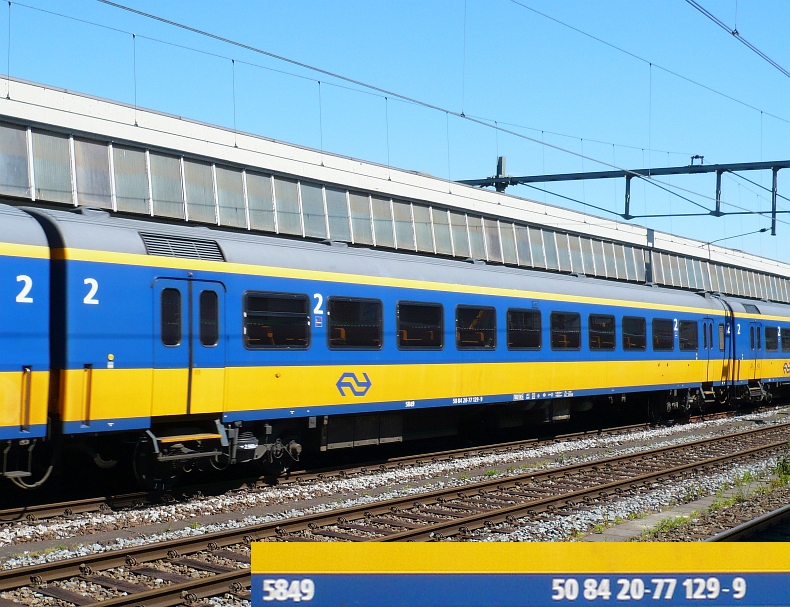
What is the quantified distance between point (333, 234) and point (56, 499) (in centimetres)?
1448

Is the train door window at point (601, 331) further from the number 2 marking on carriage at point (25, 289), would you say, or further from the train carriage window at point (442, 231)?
the number 2 marking on carriage at point (25, 289)

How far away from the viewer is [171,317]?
36.2 feet

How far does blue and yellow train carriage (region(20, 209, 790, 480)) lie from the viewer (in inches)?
405

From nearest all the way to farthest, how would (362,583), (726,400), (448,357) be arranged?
(362,583)
(448,357)
(726,400)

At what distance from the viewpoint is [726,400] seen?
27016mm

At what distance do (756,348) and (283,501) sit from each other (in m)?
20.4

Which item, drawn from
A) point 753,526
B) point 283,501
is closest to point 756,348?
point 753,526

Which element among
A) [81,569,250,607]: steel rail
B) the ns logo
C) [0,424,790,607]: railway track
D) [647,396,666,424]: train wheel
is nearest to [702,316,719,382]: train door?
[647,396,666,424]: train wheel

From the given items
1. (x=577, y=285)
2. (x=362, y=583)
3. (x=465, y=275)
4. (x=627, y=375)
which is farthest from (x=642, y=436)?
(x=362, y=583)

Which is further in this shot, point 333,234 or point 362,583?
point 333,234

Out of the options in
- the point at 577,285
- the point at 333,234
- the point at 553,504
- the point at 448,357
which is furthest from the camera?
the point at 333,234

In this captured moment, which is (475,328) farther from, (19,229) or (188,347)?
(19,229)

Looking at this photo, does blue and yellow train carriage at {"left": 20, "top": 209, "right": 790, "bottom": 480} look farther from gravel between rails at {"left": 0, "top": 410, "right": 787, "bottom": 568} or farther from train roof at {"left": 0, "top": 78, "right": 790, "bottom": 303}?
train roof at {"left": 0, "top": 78, "right": 790, "bottom": 303}

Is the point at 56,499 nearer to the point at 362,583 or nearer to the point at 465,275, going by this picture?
the point at 465,275
